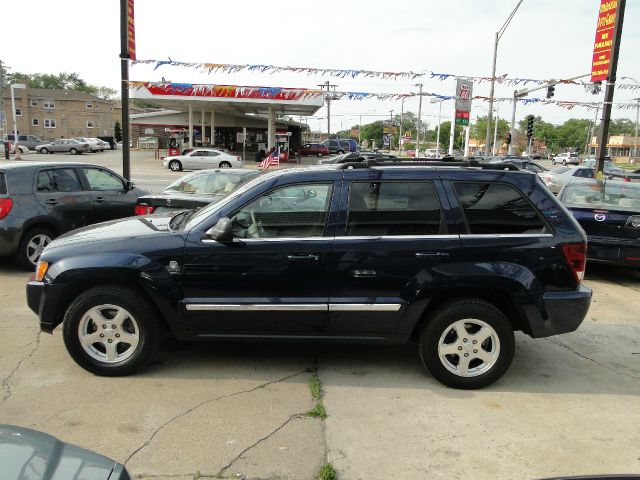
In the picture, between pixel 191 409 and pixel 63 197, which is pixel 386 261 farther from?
pixel 63 197

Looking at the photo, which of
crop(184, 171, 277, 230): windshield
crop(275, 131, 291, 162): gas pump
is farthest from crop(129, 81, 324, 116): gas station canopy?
crop(184, 171, 277, 230): windshield

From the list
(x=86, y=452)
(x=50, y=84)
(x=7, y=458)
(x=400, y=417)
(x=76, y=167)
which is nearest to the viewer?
(x=7, y=458)

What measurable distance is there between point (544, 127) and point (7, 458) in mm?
144008

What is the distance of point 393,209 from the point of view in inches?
164

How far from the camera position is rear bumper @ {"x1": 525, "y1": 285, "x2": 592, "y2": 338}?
4.12m

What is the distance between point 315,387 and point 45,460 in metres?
2.54

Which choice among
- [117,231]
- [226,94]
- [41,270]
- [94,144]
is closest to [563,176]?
[117,231]

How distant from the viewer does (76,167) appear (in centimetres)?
829

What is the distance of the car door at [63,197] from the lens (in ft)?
24.9

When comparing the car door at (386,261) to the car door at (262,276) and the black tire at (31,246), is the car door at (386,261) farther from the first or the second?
the black tire at (31,246)

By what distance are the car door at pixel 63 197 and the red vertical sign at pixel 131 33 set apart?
4750mm

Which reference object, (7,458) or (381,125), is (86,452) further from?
(381,125)

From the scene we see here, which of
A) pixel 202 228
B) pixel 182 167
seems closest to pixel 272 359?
pixel 202 228

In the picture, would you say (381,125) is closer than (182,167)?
No
